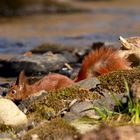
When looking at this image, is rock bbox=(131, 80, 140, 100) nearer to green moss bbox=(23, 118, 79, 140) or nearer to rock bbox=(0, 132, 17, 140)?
green moss bbox=(23, 118, 79, 140)

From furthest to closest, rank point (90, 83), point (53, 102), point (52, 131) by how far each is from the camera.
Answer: point (90, 83) < point (53, 102) < point (52, 131)

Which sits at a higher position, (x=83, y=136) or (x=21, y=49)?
(x=83, y=136)

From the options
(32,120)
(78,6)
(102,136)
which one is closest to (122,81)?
(32,120)

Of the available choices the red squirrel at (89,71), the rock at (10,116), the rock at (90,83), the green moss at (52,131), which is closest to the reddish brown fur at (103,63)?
the red squirrel at (89,71)

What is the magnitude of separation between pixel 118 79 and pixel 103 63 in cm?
89

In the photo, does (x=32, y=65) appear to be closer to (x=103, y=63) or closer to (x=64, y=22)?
(x=103, y=63)

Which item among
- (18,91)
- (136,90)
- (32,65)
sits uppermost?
(136,90)

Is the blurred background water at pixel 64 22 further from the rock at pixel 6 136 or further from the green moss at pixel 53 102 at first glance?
the rock at pixel 6 136

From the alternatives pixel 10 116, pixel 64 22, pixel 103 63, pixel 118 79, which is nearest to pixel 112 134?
pixel 10 116

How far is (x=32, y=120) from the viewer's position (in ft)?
18.7

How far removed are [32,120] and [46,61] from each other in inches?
243

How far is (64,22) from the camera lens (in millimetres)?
23109

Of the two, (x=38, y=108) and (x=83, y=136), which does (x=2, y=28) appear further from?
(x=83, y=136)

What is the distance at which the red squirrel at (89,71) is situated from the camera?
286 inches
